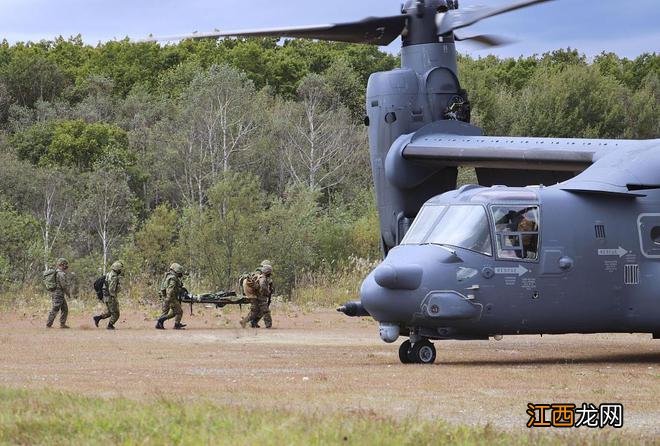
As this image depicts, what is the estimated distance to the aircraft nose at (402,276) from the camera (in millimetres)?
18328

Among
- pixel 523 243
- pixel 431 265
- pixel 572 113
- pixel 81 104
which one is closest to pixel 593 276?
pixel 523 243

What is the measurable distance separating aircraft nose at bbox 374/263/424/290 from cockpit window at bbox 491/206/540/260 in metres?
1.27

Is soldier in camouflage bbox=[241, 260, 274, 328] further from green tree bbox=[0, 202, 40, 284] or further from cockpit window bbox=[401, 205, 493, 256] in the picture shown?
green tree bbox=[0, 202, 40, 284]

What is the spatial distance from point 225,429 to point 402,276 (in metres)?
8.09

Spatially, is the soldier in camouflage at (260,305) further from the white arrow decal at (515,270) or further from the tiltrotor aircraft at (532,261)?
the white arrow decal at (515,270)

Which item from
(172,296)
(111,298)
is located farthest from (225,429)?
(111,298)

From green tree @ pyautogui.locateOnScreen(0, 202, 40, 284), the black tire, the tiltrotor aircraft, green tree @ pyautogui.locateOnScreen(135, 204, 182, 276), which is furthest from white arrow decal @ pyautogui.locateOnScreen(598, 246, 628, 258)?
green tree @ pyautogui.locateOnScreen(0, 202, 40, 284)

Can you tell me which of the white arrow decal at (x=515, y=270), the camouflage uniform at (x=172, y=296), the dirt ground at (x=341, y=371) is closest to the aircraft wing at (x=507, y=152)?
the white arrow decal at (x=515, y=270)

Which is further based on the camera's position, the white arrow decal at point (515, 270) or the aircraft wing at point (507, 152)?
the aircraft wing at point (507, 152)

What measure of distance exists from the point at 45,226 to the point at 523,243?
4386 cm

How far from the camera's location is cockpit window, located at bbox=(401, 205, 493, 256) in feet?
61.3

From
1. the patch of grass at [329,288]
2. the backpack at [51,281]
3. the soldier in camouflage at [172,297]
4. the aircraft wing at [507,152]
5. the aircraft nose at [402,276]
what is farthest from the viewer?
the patch of grass at [329,288]

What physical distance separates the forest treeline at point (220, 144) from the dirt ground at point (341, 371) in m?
16.7

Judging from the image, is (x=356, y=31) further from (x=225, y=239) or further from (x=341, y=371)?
(x=225, y=239)
